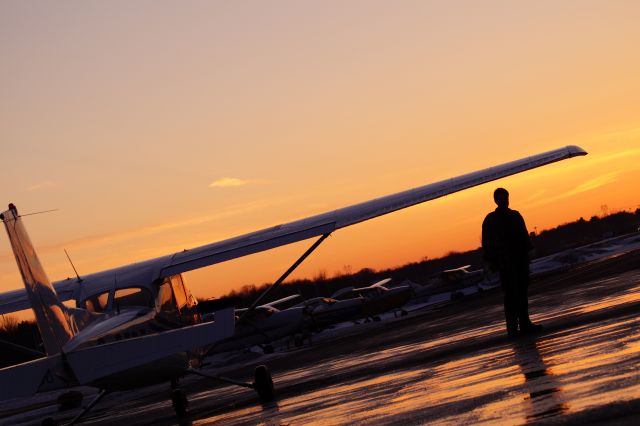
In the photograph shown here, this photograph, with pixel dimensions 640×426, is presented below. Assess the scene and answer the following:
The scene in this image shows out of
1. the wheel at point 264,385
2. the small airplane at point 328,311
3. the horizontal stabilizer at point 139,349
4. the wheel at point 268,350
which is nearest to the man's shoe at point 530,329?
the wheel at point 264,385

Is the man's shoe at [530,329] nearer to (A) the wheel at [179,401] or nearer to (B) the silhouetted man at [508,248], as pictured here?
(B) the silhouetted man at [508,248]

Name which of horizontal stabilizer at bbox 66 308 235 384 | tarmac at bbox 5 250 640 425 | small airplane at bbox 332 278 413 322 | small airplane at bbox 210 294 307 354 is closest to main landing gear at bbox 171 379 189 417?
tarmac at bbox 5 250 640 425

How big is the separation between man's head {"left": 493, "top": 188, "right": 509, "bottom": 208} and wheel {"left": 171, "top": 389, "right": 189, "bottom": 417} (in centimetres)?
514

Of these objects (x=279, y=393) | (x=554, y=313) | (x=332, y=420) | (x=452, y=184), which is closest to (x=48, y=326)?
(x=279, y=393)

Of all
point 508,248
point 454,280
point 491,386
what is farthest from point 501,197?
point 454,280

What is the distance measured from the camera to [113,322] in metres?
12.8

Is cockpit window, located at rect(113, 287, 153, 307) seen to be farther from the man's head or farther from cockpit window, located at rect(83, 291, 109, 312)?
the man's head

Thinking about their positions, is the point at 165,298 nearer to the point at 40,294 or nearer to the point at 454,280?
the point at 40,294

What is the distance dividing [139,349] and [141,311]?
2.16 m

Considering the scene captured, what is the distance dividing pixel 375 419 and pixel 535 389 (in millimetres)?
1330

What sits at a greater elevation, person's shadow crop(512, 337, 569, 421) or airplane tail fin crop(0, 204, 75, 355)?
airplane tail fin crop(0, 204, 75, 355)

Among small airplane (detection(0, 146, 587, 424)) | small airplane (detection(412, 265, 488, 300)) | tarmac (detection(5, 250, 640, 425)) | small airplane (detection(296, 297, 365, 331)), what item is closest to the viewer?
tarmac (detection(5, 250, 640, 425))

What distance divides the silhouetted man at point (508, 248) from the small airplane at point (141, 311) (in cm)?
255

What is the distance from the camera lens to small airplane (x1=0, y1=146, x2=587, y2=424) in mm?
11500
